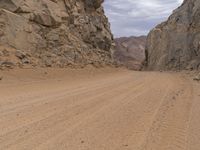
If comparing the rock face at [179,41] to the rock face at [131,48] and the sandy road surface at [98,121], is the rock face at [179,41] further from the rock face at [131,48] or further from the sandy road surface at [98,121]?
the rock face at [131,48]

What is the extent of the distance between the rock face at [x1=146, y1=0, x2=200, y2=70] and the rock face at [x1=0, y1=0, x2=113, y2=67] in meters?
10.8

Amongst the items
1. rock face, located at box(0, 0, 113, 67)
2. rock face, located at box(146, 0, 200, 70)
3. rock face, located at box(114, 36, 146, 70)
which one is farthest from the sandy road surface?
rock face, located at box(114, 36, 146, 70)

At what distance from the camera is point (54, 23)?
80.5ft

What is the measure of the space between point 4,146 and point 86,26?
24.7 m

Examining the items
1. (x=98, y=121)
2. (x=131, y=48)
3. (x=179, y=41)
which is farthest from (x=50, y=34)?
(x=131, y=48)

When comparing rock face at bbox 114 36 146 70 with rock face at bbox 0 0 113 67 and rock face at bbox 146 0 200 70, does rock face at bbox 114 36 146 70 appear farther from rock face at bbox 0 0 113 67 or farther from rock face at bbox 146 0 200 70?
rock face at bbox 0 0 113 67

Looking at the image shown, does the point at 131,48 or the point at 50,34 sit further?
the point at 131,48

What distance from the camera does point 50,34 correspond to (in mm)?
23703

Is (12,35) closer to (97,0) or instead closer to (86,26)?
(86,26)

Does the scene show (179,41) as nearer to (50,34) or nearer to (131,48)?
(50,34)

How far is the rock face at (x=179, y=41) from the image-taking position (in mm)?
39344

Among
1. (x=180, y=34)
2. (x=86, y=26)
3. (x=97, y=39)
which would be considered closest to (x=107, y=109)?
(x=86, y=26)

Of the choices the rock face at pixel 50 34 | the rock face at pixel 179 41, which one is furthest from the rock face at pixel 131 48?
the rock face at pixel 50 34

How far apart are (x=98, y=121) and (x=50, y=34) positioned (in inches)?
651
